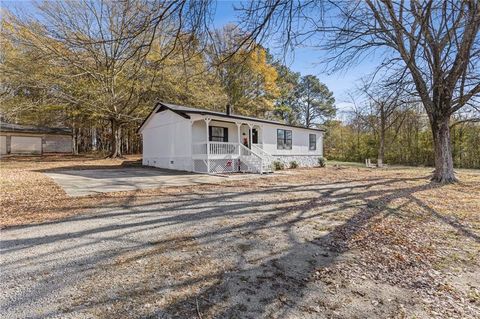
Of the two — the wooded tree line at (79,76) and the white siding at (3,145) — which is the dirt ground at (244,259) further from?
the white siding at (3,145)

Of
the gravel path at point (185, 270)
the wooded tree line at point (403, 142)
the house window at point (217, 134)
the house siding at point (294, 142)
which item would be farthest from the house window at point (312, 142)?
the gravel path at point (185, 270)

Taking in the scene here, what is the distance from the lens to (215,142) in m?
14.5

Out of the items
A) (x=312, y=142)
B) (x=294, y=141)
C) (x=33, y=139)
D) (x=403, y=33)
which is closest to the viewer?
(x=403, y=33)

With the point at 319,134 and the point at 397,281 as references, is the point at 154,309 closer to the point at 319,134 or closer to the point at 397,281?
the point at 397,281

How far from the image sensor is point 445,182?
10.4m

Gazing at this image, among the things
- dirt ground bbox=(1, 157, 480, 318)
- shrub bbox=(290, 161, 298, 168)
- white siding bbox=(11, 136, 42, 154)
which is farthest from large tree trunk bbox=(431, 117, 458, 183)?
white siding bbox=(11, 136, 42, 154)

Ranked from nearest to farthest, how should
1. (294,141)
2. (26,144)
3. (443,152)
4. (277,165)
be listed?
(443,152) → (277,165) → (294,141) → (26,144)

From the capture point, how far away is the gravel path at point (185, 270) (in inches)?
88.7

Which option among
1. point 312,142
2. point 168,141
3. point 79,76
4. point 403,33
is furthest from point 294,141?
point 79,76

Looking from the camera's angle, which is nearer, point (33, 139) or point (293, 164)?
point (293, 164)

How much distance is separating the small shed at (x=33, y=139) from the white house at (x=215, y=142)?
15451 mm

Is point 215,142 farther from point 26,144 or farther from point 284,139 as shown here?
point 26,144

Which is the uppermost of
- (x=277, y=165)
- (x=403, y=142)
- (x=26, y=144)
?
(x=26, y=144)

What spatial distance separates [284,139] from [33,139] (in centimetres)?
2646
